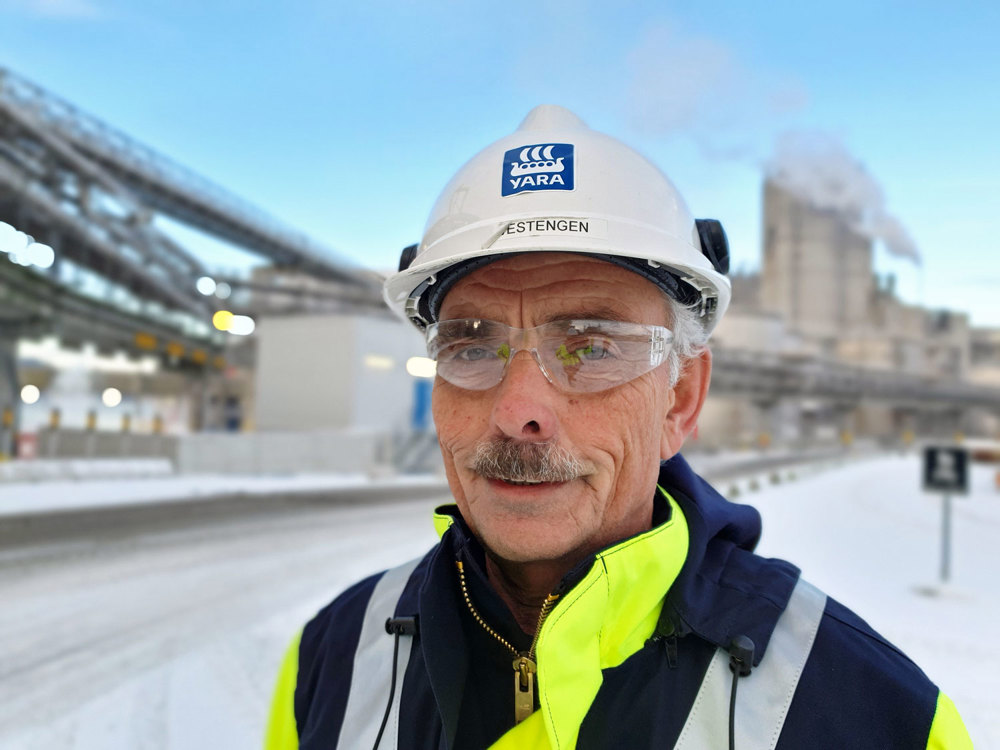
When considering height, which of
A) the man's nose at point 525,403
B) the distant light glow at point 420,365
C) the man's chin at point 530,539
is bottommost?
the man's chin at point 530,539

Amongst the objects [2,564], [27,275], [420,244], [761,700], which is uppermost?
[27,275]

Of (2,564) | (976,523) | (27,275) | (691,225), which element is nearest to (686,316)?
(691,225)

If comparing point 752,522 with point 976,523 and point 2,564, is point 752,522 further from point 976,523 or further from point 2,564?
point 976,523

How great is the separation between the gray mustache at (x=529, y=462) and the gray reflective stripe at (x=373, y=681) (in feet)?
1.55

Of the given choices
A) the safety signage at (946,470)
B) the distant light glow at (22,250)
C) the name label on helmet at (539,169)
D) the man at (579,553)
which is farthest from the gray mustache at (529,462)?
the distant light glow at (22,250)

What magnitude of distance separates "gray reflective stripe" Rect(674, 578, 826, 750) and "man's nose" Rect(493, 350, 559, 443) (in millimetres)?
566

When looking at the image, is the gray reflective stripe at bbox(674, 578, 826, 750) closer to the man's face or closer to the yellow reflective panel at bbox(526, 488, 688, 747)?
the yellow reflective panel at bbox(526, 488, 688, 747)

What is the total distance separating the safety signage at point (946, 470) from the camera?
7.96m

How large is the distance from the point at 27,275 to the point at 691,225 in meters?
23.1

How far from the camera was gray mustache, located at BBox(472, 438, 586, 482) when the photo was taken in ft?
4.86

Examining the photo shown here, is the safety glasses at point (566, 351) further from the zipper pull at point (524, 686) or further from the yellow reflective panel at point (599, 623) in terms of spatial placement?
the zipper pull at point (524, 686)

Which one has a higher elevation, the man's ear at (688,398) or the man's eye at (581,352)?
the man's eye at (581,352)

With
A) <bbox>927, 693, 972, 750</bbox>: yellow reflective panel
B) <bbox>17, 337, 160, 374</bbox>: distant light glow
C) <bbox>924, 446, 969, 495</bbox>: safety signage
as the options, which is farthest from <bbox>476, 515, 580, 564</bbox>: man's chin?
<bbox>17, 337, 160, 374</bbox>: distant light glow

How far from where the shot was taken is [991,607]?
22.4 feet
